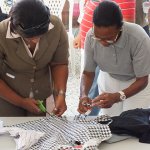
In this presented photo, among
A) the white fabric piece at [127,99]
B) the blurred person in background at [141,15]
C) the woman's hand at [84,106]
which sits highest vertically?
the blurred person in background at [141,15]

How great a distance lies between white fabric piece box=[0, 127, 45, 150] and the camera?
1.26 m

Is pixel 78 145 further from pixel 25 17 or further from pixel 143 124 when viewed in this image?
pixel 25 17

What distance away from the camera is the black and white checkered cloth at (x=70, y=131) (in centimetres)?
126

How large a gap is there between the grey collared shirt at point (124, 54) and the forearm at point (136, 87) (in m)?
0.03

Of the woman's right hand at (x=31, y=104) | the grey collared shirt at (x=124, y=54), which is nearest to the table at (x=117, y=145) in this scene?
the woman's right hand at (x=31, y=104)

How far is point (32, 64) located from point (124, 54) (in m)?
0.47

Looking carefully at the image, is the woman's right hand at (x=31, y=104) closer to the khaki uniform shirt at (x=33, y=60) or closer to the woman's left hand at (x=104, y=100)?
the khaki uniform shirt at (x=33, y=60)

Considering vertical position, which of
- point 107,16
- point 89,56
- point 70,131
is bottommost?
point 70,131

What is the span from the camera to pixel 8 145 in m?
1.32

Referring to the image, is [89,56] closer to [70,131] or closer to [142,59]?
[142,59]

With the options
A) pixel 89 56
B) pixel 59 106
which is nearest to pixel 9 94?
pixel 59 106

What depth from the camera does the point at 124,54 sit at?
1.67 metres

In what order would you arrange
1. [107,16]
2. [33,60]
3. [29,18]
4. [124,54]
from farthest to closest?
[124,54] → [33,60] → [107,16] → [29,18]

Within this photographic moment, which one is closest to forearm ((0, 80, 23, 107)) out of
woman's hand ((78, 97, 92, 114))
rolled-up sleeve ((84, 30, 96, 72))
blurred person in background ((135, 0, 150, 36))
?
woman's hand ((78, 97, 92, 114))
